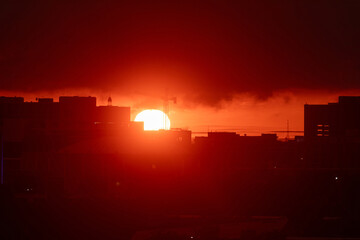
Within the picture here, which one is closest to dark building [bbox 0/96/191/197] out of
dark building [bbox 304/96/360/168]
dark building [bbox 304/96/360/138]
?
dark building [bbox 304/96/360/168]

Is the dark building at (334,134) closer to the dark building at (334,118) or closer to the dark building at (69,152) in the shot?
the dark building at (334,118)

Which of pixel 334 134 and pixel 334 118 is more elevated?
pixel 334 118

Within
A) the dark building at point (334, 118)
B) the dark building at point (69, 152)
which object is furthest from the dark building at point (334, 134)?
the dark building at point (69, 152)

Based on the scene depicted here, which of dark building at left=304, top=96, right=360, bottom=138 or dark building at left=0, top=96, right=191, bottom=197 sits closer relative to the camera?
dark building at left=0, top=96, right=191, bottom=197

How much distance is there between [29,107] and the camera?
64.9 meters

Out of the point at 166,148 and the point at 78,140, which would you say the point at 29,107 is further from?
the point at 166,148

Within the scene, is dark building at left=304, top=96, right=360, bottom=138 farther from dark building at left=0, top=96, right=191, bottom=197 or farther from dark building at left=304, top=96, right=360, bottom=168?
dark building at left=0, top=96, right=191, bottom=197

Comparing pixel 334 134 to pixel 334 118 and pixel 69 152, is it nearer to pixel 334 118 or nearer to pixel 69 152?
pixel 334 118

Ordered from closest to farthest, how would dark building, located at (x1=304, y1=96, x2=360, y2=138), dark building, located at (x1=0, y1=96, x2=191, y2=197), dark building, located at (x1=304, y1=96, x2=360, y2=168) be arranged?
dark building, located at (x1=0, y1=96, x2=191, y2=197)
dark building, located at (x1=304, y1=96, x2=360, y2=168)
dark building, located at (x1=304, y1=96, x2=360, y2=138)

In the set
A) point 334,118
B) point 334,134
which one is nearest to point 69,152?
Result: point 334,134

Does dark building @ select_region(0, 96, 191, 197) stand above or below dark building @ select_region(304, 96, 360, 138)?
below

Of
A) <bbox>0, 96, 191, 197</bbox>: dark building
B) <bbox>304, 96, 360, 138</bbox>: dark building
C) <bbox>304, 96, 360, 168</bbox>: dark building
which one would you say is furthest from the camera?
<bbox>304, 96, 360, 138</bbox>: dark building

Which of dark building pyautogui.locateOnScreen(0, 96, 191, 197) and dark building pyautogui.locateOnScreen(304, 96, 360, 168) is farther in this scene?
dark building pyautogui.locateOnScreen(304, 96, 360, 168)

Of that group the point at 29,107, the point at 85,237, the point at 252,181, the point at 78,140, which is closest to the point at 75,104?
the point at 29,107
